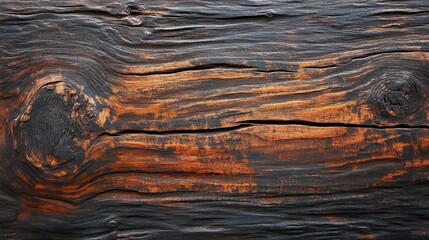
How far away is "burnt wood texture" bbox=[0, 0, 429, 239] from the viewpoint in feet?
6.52

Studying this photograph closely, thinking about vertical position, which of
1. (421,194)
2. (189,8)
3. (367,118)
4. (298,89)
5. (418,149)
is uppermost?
(189,8)

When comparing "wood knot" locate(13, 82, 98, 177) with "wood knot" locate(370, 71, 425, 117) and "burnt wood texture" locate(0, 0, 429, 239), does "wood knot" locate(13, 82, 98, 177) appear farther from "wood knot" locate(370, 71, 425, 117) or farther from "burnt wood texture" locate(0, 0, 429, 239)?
"wood knot" locate(370, 71, 425, 117)

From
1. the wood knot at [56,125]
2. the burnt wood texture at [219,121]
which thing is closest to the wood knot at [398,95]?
the burnt wood texture at [219,121]

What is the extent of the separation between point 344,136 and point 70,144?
3.18ft

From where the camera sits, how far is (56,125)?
6.38 feet

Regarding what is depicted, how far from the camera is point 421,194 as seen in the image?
2016 millimetres

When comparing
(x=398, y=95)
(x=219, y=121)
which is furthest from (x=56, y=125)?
(x=398, y=95)

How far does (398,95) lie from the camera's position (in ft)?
6.43

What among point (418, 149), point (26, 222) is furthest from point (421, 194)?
point (26, 222)

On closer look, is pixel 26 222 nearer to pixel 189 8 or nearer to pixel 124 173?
pixel 124 173

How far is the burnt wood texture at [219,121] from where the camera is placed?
1.99 metres

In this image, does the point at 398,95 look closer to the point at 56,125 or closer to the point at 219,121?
the point at 219,121

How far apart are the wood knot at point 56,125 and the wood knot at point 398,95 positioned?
1.01 meters

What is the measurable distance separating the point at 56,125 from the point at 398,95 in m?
1.20
